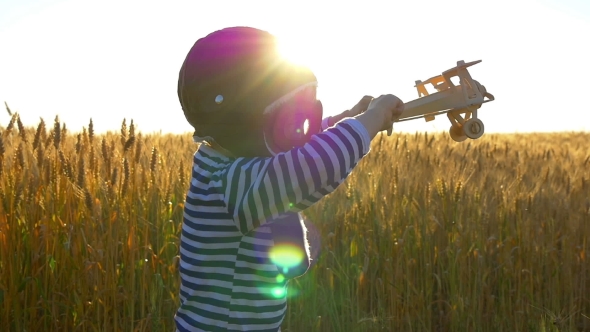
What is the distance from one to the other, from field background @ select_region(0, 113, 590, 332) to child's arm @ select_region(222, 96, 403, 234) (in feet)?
3.62

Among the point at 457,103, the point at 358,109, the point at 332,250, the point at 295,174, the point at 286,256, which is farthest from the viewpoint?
the point at 332,250

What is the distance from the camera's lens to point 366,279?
2.62 meters

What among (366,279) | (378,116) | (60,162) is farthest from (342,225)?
(378,116)

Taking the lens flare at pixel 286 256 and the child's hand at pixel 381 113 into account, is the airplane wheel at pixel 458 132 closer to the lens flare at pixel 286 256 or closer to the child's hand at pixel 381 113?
the child's hand at pixel 381 113

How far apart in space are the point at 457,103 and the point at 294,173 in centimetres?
51

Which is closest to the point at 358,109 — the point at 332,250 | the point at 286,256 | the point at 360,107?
the point at 360,107

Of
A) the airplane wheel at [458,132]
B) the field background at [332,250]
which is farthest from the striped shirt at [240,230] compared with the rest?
the field background at [332,250]

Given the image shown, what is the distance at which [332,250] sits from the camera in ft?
8.86

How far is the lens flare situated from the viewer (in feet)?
4.19

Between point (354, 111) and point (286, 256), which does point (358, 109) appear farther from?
point (286, 256)

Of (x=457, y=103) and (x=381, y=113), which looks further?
(x=457, y=103)

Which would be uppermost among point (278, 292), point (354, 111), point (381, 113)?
point (354, 111)

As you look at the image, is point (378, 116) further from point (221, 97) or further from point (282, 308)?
point (282, 308)

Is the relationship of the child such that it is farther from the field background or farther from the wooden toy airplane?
the field background
